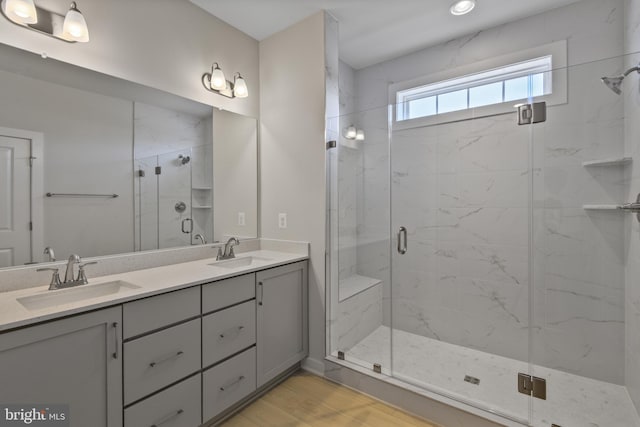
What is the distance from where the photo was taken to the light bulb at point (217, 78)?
221 cm

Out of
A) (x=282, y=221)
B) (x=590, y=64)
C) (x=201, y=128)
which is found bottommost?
(x=282, y=221)

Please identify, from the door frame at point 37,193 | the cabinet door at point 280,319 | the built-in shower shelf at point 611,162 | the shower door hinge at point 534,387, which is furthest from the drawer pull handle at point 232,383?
the built-in shower shelf at point 611,162

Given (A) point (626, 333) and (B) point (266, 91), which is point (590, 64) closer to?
(A) point (626, 333)

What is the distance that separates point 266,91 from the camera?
8.46 feet

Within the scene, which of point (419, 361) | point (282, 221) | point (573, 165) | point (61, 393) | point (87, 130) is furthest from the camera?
point (282, 221)

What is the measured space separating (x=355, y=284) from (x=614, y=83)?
2089 mm

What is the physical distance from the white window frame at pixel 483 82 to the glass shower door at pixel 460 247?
12 centimetres

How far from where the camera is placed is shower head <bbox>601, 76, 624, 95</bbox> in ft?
5.56

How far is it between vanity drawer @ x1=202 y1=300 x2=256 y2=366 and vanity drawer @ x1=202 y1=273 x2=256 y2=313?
0.04m

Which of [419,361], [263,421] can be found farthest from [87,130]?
[419,361]

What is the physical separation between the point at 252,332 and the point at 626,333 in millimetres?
2234

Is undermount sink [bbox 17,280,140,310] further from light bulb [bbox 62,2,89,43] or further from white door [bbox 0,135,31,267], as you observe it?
light bulb [bbox 62,2,89,43]

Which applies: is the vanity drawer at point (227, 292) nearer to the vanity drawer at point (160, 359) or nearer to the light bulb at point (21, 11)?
the vanity drawer at point (160, 359)

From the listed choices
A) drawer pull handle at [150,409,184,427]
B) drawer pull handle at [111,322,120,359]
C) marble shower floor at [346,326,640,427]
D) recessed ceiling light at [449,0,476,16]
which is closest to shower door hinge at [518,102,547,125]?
recessed ceiling light at [449,0,476,16]
